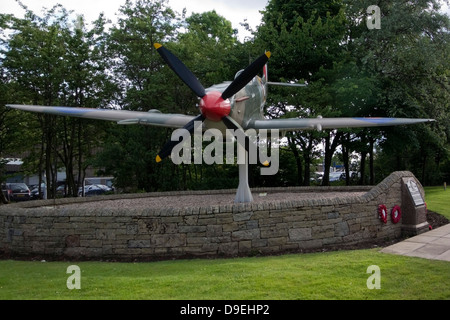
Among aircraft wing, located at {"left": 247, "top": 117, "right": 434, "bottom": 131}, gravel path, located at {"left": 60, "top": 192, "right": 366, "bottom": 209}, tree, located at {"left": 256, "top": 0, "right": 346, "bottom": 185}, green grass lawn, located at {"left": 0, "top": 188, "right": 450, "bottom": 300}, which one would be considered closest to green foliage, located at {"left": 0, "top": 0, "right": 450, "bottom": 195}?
tree, located at {"left": 256, "top": 0, "right": 346, "bottom": 185}

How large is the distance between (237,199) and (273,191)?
6601 millimetres

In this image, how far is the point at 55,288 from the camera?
6.23 metres

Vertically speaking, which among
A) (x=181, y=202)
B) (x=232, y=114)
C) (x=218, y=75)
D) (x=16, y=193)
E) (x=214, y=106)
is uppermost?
(x=218, y=75)

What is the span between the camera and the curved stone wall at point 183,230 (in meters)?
8.85

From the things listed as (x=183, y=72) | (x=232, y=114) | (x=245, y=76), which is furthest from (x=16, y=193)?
(x=245, y=76)

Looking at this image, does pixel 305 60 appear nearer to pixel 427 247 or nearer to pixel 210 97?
pixel 210 97

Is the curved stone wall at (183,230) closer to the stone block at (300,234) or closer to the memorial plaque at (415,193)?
the stone block at (300,234)

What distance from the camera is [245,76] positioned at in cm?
909

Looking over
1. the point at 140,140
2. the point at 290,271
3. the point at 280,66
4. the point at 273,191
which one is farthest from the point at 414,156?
the point at 290,271

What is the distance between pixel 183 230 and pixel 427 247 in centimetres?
587

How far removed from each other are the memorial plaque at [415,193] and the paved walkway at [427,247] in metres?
1.22

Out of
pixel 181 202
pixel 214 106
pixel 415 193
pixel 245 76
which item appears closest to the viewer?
pixel 245 76

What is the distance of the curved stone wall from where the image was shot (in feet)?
29.0
